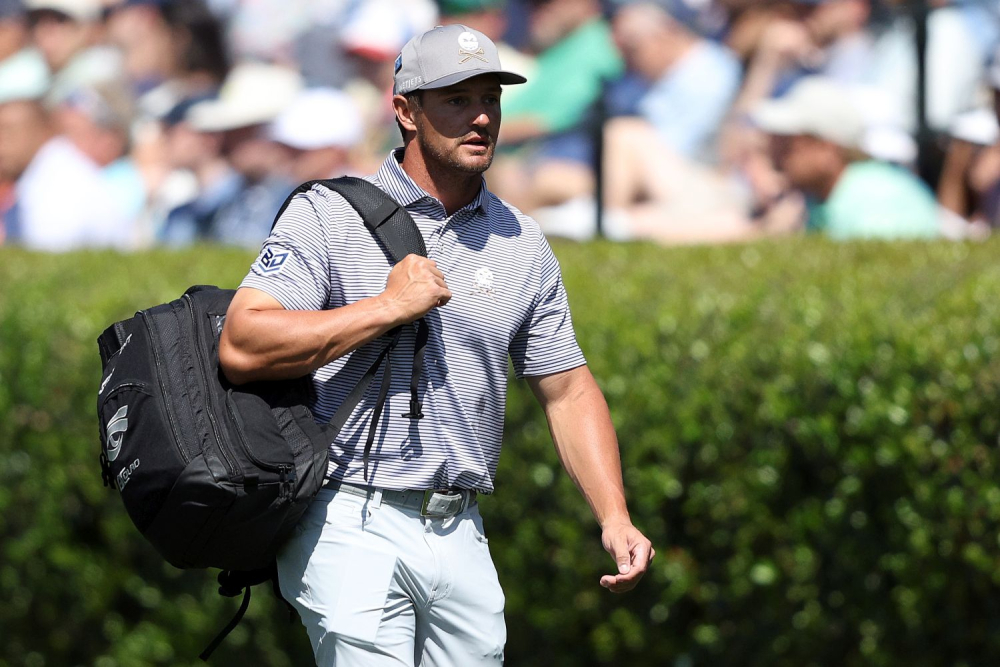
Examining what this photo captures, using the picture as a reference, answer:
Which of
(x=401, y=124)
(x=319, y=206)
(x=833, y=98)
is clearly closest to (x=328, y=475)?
(x=319, y=206)

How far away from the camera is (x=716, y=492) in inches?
198

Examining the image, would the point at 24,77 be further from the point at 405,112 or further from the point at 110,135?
the point at 405,112

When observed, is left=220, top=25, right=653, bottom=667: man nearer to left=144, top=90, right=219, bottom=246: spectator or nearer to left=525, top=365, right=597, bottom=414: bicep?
left=525, top=365, right=597, bottom=414: bicep

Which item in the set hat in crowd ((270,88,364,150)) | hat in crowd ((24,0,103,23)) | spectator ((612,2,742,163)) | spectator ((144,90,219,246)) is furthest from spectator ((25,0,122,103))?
spectator ((612,2,742,163))

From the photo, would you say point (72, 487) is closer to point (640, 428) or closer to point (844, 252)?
point (640, 428)

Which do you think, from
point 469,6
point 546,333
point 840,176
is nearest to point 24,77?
point 469,6

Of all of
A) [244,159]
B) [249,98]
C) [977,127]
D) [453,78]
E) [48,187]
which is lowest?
[48,187]

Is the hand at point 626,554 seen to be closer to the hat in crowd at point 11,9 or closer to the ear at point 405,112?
the ear at point 405,112

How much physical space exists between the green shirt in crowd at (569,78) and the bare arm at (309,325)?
6801mm

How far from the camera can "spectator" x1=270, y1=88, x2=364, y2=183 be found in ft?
34.3

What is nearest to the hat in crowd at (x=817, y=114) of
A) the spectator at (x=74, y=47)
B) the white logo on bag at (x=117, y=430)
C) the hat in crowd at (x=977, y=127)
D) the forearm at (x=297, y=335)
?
the hat in crowd at (x=977, y=127)

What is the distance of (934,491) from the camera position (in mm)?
4770

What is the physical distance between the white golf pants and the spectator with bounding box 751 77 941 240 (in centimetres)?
600

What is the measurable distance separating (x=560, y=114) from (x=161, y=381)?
693cm
